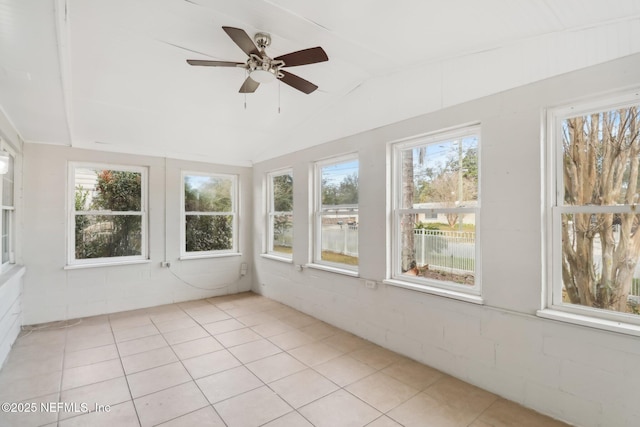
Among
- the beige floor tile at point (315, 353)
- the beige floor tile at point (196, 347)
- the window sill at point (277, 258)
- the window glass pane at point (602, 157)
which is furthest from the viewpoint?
the window sill at point (277, 258)

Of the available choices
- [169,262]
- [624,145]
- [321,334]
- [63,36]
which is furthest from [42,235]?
[624,145]

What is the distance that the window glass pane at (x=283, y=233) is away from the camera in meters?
4.92

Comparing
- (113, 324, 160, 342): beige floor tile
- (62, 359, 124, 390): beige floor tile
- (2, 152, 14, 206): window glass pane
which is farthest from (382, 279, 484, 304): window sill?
(2, 152, 14, 206): window glass pane

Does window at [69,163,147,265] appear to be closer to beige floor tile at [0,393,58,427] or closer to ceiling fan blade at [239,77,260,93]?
beige floor tile at [0,393,58,427]

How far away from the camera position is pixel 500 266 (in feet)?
7.84

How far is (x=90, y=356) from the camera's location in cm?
305

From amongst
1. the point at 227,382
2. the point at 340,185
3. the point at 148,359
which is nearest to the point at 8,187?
the point at 148,359

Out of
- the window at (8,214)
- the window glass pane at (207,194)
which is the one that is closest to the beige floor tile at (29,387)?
the window at (8,214)

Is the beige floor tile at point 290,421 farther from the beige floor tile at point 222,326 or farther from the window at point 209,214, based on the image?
the window at point 209,214

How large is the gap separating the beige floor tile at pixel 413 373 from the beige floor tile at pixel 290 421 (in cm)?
94

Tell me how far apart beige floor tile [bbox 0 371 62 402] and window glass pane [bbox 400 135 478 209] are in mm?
3503

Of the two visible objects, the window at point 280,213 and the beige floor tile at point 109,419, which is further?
the window at point 280,213

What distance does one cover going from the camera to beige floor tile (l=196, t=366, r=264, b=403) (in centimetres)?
243

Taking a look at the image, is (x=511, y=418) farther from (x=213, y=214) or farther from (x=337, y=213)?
(x=213, y=214)
